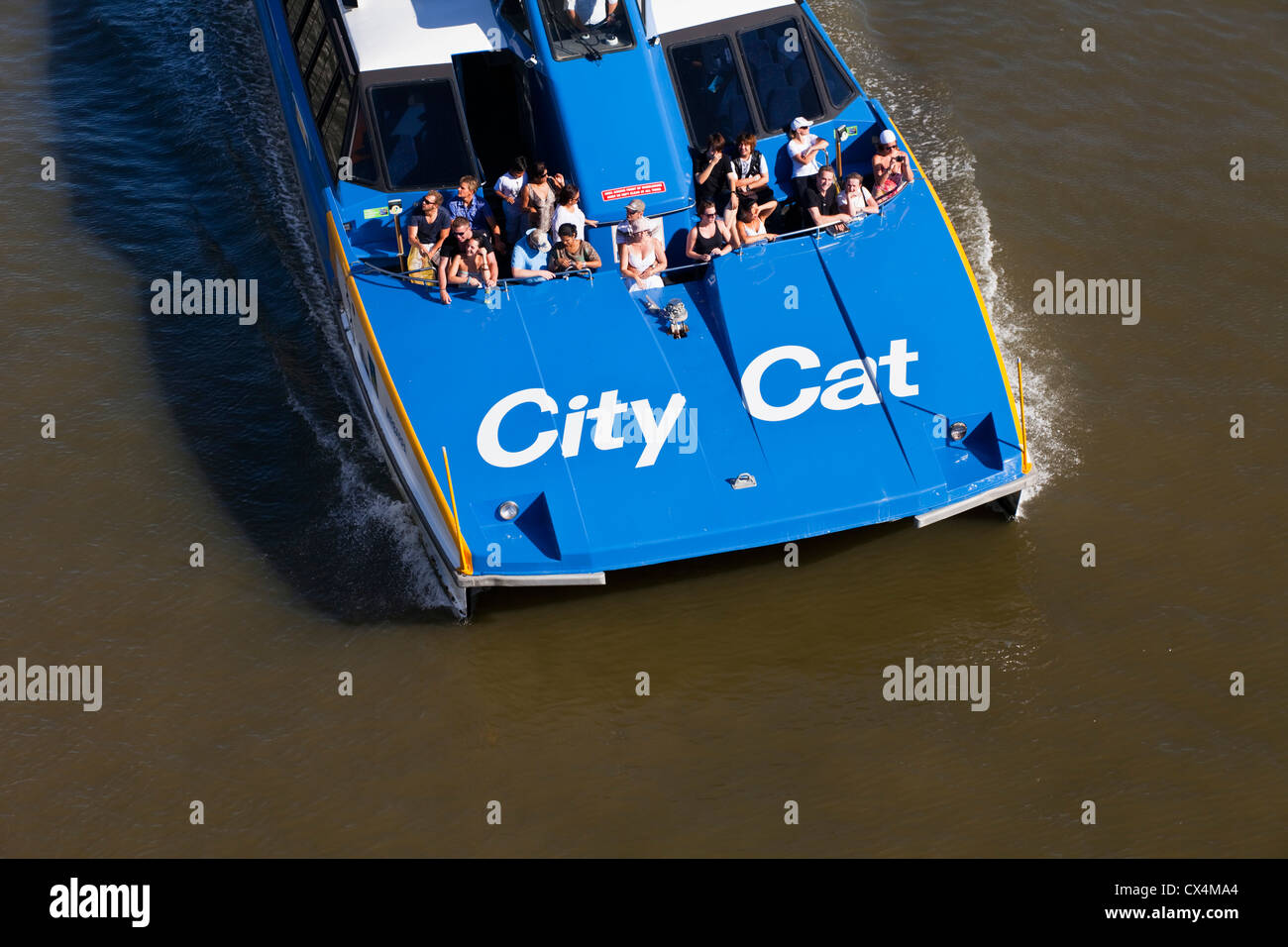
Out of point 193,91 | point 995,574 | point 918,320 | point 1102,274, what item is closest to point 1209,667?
point 995,574

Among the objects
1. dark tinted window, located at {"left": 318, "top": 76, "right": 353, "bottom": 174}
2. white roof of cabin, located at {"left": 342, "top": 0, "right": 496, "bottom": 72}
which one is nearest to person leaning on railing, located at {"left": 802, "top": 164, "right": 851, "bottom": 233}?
white roof of cabin, located at {"left": 342, "top": 0, "right": 496, "bottom": 72}

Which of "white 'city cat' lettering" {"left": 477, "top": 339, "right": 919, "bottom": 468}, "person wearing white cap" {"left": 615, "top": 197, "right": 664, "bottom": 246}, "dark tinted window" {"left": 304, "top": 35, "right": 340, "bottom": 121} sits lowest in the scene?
"white 'city cat' lettering" {"left": 477, "top": 339, "right": 919, "bottom": 468}

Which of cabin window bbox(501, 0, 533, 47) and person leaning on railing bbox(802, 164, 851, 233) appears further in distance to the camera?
cabin window bbox(501, 0, 533, 47)

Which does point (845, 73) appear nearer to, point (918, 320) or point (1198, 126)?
point (918, 320)

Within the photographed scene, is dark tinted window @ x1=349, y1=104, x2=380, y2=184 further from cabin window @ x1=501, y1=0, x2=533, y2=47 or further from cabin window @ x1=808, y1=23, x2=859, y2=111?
cabin window @ x1=808, y1=23, x2=859, y2=111

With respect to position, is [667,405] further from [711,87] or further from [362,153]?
[362,153]

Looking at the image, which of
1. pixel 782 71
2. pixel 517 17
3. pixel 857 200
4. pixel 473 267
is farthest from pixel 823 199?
pixel 517 17

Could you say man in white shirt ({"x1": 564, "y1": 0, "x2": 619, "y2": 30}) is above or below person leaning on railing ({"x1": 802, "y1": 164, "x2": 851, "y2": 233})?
above
